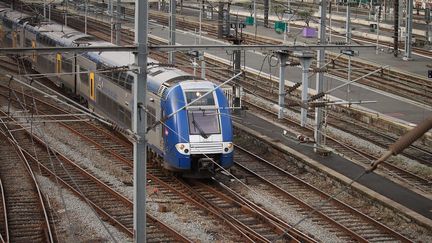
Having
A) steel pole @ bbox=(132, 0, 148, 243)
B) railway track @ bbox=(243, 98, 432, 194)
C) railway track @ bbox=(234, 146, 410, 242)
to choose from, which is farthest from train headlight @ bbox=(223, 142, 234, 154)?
steel pole @ bbox=(132, 0, 148, 243)

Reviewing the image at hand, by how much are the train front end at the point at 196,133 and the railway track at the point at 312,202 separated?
153 cm

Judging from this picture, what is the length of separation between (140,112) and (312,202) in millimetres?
8229

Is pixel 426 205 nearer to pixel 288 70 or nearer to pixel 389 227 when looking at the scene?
pixel 389 227

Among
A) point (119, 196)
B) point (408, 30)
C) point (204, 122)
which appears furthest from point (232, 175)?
point (408, 30)

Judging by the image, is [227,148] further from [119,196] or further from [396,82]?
[396,82]

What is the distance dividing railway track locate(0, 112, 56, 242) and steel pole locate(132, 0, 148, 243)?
A: 13.0ft

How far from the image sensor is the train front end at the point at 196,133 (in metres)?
17.7

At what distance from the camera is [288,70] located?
36.6 m

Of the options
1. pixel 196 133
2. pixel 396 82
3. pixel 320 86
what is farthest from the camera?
pixel 396 82

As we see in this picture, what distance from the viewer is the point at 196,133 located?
58.3 feet

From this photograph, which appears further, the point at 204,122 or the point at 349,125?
the point at 349,125

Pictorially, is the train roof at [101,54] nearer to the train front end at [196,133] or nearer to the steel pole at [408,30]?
the train front end at [196,133]

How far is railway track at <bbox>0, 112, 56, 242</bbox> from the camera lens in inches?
571

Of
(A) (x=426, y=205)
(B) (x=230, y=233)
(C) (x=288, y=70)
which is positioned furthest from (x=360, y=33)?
(B) (x=230, y=233)
